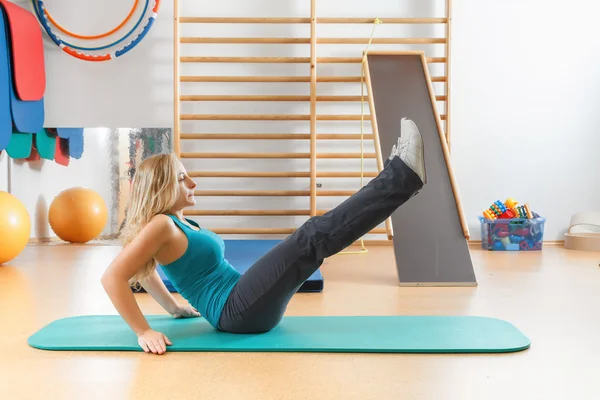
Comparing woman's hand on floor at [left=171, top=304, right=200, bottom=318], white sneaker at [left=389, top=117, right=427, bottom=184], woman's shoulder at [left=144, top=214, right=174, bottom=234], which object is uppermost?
white sneaker at [left=389, top=117, right=427, bottom=184]

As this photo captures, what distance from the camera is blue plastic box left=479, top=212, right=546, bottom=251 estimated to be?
5.17m

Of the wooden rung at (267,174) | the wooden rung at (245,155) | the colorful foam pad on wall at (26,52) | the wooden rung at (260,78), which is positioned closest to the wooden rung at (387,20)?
the wooden rung at (260,78)

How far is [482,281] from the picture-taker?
3941 mm

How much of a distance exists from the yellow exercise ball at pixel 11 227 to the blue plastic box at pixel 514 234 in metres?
Answer: 3.12

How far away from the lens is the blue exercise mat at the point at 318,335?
2.45 metres

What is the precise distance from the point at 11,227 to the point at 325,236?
262 cm

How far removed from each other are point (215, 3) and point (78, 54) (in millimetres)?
1078

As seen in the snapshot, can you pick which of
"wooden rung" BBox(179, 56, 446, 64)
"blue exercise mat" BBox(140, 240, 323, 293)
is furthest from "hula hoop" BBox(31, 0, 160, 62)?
"blue exercise mat" BBox(140, 240, 323, 293)

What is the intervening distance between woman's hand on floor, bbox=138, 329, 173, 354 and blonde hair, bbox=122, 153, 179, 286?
8.0 inches

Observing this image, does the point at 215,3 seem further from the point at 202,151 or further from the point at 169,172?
the point at 169,172

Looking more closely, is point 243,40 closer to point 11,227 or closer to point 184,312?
point 11,227

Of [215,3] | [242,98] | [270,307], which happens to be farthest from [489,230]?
[270,307]

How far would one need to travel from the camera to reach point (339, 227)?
2.36 m

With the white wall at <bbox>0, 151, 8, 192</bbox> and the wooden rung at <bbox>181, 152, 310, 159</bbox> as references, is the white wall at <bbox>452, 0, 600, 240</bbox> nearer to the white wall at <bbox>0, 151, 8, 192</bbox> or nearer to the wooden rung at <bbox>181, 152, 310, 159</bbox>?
the wooden rung at <bbox>181, 152, 310, 159</bbox>
